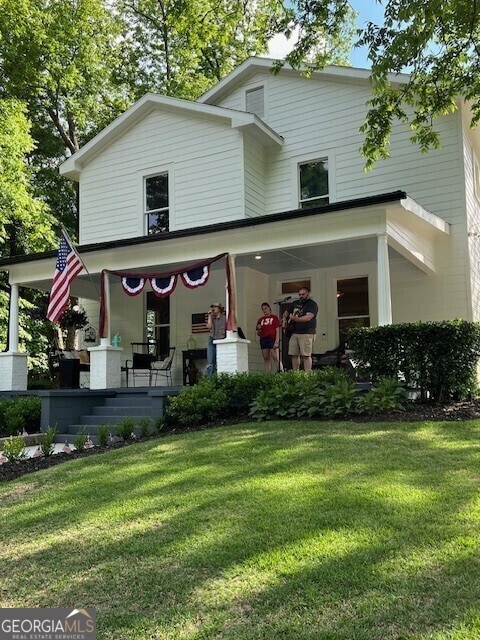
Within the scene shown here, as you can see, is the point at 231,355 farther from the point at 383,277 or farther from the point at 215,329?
the point at 383,277

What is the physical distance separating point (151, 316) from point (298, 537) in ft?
38.1

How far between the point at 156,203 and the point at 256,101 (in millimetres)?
3914

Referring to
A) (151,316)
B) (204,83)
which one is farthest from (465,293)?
(204,83)

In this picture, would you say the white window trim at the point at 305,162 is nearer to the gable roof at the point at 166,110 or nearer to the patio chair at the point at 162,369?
the gable roof at the point at 166,110

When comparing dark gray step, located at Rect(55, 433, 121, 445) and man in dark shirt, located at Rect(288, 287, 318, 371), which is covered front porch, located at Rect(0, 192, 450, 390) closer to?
man in dark shirt, located at Rect(288, 287, 318, 371)

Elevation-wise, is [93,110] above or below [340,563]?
above

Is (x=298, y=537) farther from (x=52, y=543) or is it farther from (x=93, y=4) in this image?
(x=93, y=4)

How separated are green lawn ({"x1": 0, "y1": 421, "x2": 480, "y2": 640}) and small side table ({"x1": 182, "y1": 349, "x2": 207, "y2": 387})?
7163mm

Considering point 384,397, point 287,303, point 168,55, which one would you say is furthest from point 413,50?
point 168,55

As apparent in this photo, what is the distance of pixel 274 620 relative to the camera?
106 inches

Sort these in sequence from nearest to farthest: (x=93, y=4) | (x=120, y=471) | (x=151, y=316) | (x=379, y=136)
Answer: (x=120, y=471)
(x=379, y=136)
(x=151, y=316)
(x=93, y=4)

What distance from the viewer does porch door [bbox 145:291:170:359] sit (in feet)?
47.8

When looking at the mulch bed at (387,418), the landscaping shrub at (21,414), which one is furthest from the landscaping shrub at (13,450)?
the landscaping shrub at (21,414)

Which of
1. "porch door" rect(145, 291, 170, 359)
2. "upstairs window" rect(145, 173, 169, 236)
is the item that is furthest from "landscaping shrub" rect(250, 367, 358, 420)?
"upstairs window" rect(145, 173, 169, 236)
